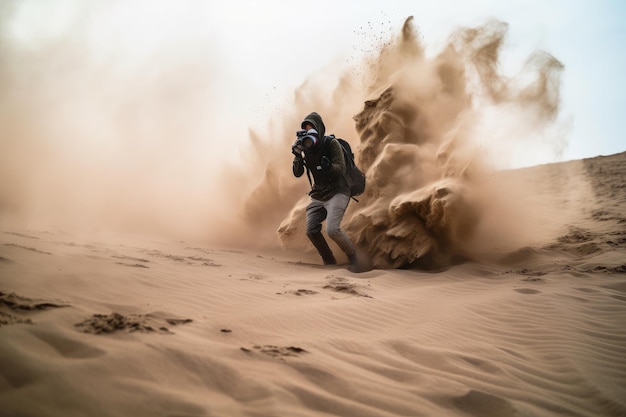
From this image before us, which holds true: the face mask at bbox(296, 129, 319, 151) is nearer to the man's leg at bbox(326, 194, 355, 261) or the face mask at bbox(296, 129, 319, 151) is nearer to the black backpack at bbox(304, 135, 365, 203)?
the black backpack at bbox(304, 135, 365, 203)

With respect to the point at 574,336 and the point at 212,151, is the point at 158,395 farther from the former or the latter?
the point at 212,151

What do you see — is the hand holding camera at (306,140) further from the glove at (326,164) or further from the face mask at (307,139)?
the glove at (326,164)

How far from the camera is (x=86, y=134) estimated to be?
30.8ft

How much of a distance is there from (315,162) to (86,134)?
284 inches

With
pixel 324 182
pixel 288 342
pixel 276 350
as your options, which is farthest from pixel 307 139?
pixel 276 350

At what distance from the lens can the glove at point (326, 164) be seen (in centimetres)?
540

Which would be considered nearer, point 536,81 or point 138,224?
point 536,81

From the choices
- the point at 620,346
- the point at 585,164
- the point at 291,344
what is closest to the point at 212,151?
the point at 291,344

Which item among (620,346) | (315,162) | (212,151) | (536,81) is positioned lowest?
(620,346)

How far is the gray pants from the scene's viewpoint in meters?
5.31

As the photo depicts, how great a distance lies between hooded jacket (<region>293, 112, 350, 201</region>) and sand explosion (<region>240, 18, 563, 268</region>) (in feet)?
2.36

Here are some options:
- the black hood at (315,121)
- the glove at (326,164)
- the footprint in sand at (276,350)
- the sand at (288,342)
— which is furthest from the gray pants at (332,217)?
the footprint in sand at (276,350)

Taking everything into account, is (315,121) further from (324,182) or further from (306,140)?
(324,182)

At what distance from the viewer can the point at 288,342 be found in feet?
6.84
